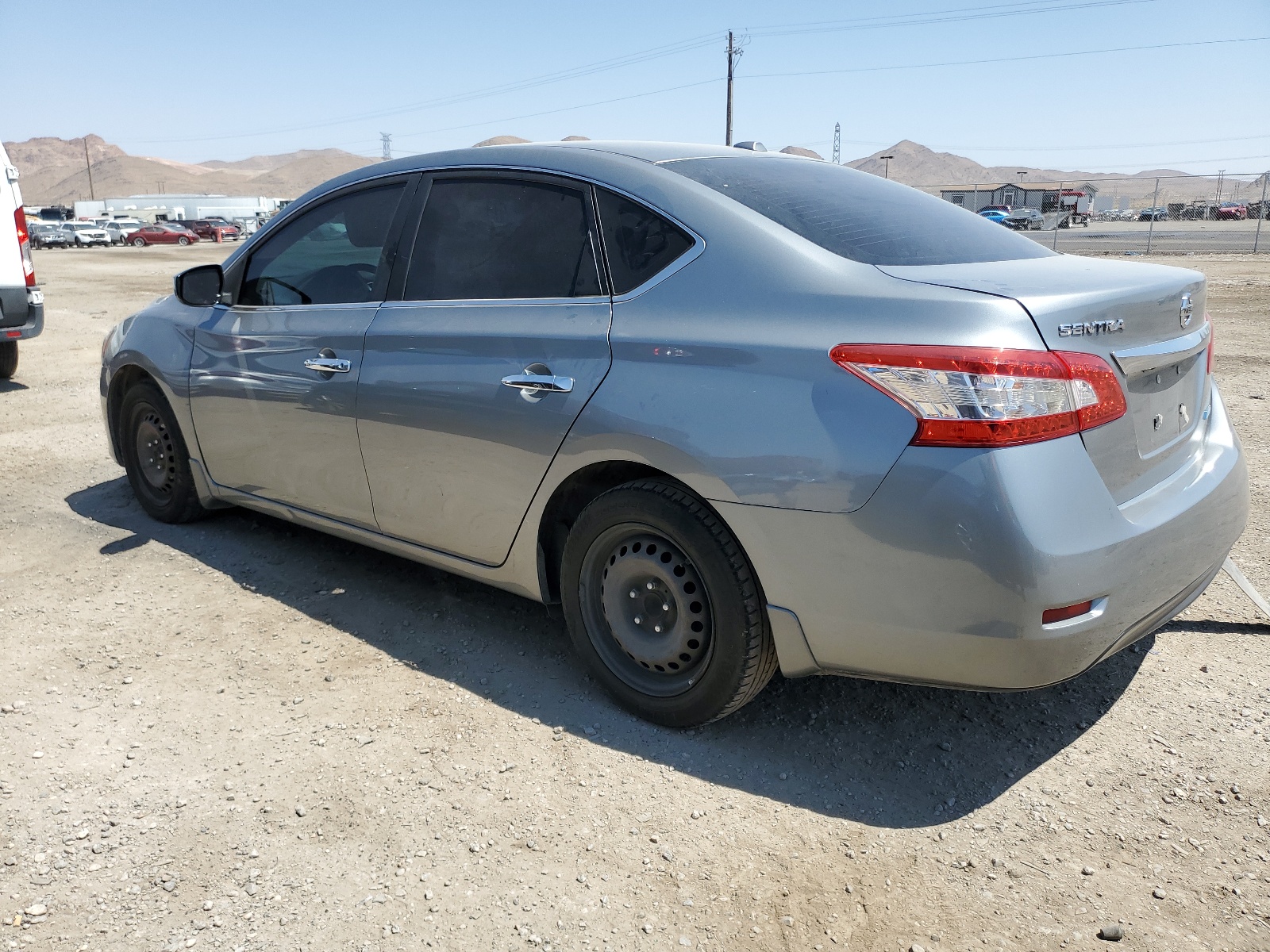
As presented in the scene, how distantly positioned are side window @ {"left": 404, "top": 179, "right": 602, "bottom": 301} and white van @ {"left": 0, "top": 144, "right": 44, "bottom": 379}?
6.68 metres

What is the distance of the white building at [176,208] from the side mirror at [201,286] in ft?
289

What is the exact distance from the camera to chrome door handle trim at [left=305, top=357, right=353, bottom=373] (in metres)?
3.61

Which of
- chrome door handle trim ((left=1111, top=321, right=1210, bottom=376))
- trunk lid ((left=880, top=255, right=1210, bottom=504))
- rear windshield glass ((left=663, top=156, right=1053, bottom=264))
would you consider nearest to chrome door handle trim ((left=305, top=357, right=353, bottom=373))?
rear windshield glass ((left=663, top=156, right=1053, bottom=264))

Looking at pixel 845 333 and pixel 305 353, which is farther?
pixel 305 353

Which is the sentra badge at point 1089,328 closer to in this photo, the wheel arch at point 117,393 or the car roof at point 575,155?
the car roof at point 575,155

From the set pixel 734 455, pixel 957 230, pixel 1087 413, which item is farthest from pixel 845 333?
pixel 957 230

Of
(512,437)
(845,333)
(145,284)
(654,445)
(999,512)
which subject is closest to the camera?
(999,512)

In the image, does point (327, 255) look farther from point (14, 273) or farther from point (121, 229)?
Result: point (121, 229)

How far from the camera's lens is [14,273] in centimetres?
854

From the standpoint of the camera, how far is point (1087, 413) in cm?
234

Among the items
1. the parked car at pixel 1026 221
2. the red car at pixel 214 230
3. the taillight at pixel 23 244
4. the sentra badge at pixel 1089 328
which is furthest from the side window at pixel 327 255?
the red car at pixel 214 230

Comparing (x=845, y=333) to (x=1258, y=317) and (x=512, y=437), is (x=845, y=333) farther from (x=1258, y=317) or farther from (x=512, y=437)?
(x=1258, y=317)

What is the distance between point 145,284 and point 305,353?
21.0 m

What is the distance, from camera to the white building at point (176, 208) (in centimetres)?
8781
